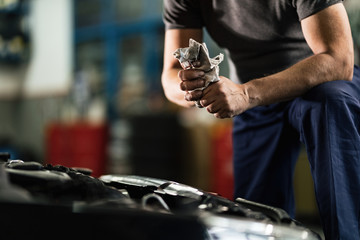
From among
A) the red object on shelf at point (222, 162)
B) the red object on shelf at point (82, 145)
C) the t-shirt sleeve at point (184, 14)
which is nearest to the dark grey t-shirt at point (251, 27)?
the t-shirt sleeve at point (184, 14)

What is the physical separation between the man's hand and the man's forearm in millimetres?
32

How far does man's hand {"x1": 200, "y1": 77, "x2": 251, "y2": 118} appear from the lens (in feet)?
3.54

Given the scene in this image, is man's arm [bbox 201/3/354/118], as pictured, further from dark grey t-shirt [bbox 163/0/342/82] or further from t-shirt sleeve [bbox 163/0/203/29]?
t-shirt sleeve [bbox 163/0/203/29]

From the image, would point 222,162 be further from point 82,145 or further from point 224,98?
point 224,98

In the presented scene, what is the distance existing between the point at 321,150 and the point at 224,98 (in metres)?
0.27

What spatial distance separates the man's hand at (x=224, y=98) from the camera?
1.08 meters

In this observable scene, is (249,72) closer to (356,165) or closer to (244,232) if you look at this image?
(356,165)

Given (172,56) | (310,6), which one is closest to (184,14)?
(172,56)

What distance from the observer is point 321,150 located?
3.61 feet

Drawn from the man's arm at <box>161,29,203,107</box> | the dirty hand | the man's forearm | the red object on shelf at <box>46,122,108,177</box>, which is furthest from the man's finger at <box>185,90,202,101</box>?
the red object on shelf at <box>46,122,108,177</box>

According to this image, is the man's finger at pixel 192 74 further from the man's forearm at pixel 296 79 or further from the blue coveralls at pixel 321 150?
the blue coveralls at pixel 321 150

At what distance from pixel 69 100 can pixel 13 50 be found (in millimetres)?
1425

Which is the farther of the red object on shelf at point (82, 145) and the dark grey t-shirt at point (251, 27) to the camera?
the red object on shelf at point (82, 145)

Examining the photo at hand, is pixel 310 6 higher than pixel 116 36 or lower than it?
lower
